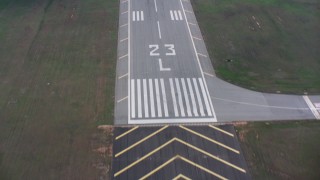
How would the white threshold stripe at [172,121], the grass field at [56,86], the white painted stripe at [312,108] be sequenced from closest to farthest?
the grass field at [56,86], the white threshold stripe at [172,121], the white painted stripe at [312,108]

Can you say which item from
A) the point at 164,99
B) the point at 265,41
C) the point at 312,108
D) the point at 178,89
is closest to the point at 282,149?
the point at 312,108

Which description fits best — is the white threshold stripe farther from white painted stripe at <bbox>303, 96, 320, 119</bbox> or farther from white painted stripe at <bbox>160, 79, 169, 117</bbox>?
white painted stripe at <bbox>303, 96, 320, 119</bbox>

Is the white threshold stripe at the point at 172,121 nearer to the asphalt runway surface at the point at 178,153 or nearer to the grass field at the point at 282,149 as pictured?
the asphalt runway surface at the point at 178,153

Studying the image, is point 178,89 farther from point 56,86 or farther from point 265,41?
point 265,41

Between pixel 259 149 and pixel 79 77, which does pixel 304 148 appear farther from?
pixel 79 77

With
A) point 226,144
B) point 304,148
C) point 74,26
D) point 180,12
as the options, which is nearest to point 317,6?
point 180,12

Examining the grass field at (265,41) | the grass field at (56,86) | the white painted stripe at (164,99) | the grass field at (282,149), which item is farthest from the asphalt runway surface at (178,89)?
the grass field at (56,86)
